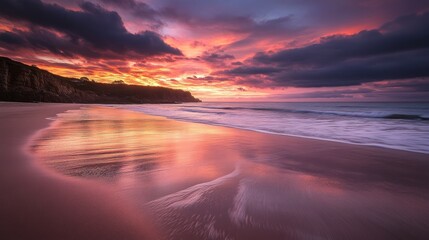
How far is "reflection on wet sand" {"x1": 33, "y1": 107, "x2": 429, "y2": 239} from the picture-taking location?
1.55 metres

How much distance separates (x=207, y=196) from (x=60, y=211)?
4.10 ft

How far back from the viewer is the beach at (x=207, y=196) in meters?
1.48

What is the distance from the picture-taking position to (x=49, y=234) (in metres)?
1.34

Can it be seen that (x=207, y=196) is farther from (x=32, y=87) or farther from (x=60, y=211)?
(x=32, y=87)

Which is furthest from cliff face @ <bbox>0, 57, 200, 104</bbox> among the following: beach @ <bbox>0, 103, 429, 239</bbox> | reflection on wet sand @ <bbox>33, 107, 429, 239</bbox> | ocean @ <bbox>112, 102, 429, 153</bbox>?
beach @ <bbox>0, 103, 429, 239</bbox>

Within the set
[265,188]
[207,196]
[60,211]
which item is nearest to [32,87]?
[60,211]

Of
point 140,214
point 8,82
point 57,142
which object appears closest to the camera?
point 140,214

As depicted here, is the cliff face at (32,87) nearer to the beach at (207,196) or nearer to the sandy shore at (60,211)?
the beach at (207,196)

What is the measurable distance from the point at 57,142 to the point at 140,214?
13.2ft

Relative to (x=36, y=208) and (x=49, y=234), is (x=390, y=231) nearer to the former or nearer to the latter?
(x=49, y=234)

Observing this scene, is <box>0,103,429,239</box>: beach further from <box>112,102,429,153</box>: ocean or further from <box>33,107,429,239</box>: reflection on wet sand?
<box>112,102,429,153</box>: ocean

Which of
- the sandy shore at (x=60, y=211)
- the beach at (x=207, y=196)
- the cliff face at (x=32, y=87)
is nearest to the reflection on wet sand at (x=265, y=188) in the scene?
the beach at (x=207, y=196)

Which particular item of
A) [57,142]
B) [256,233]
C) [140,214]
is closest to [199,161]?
[140,214]

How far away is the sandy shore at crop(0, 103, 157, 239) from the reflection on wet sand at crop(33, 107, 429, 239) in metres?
0.21
